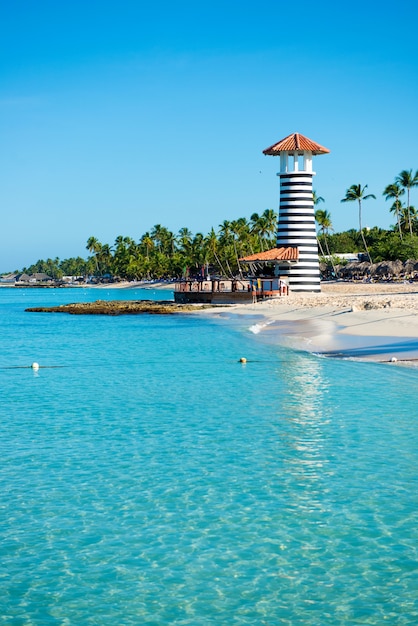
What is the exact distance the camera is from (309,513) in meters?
11.9

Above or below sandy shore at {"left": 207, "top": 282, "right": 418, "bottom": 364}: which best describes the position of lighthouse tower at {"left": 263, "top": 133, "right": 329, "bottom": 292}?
above

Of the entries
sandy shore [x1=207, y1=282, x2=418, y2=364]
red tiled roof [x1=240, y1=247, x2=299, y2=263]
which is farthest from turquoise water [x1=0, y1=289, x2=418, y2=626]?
red tiled roof [x1=240, y1=247, x2=299, y2=263]

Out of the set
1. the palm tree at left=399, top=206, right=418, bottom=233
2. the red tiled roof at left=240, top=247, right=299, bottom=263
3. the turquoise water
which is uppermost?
the palm tree at left=399, top=206, right=418, bottom=233

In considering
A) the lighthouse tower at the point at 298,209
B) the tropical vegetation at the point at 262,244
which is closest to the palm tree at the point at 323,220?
the tropical vegetation at the point at 262,244

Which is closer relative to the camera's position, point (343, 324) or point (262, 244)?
point (343, 324)

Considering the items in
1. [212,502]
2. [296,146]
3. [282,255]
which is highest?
[296,146]

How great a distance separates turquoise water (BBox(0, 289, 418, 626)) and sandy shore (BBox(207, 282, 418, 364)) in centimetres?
654

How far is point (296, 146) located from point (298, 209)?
525cm

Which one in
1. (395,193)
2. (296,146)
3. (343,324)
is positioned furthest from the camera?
(395,193)

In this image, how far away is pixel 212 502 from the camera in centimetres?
1246

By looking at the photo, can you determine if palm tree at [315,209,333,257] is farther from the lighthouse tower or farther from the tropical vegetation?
the lighthouse tower

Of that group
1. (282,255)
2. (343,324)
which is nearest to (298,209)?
(282,255)

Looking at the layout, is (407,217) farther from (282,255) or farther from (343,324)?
(343,324)

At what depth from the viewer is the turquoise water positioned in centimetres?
908
